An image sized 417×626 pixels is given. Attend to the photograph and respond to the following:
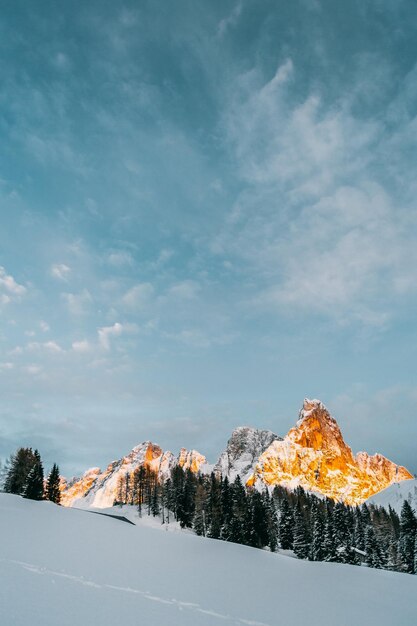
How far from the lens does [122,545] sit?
28.7 meters

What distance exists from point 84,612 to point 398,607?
20283mm

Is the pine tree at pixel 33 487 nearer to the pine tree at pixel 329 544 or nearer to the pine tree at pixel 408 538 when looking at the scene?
the pine tree at pixel 329 544

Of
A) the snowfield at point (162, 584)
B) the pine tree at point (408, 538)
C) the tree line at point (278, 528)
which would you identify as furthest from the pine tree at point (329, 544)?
the snowfield at point (162, 584)

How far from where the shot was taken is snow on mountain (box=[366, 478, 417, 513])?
6043 inches

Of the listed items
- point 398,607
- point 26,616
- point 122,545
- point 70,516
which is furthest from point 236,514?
point 26,616

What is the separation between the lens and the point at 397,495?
537ft

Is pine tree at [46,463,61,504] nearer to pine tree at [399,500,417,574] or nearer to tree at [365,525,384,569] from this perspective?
tree at [365,525,384,569]

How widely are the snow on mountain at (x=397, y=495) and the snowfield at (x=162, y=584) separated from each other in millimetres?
144550

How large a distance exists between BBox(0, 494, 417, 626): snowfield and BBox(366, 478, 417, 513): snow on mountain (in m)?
145

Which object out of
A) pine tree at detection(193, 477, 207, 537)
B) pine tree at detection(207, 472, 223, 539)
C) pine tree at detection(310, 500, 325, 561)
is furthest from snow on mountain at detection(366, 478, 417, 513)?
pine tree at detection(207, 472, 223, 539)

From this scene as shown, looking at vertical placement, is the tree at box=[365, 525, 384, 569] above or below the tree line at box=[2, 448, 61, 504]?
below

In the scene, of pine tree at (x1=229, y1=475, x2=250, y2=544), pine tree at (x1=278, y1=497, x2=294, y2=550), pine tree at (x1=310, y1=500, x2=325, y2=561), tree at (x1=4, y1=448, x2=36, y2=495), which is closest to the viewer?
pine tree at (x1=229, y1=475, x2=250, y2=544)

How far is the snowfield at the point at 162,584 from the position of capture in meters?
14.0

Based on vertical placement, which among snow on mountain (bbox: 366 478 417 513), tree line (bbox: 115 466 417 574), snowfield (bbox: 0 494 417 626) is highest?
snow on mountain (bbox: 366 478 417 513)
